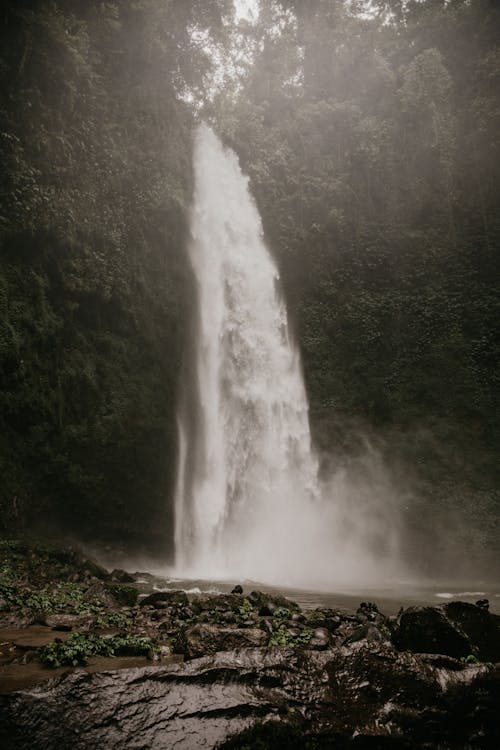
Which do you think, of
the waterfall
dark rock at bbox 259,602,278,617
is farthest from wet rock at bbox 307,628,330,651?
the waterfall

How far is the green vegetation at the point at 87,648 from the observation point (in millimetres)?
3535

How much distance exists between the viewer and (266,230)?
63.5ft

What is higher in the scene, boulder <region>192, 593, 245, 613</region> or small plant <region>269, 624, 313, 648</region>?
boulder <region>192, 593, 245, 613</region>

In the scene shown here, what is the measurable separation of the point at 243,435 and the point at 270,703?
1134 cm

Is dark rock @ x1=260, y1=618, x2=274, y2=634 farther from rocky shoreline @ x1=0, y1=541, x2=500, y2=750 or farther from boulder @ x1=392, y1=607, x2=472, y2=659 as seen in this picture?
boulder @ x1=392, y1=607, x2=472, y2=659

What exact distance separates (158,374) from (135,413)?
1.44 meters

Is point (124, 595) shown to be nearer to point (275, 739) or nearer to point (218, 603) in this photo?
point (218, 603)


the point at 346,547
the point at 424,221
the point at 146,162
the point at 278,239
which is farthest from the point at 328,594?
the point at 424,221

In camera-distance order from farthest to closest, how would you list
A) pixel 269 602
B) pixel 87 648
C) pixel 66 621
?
pixel 269 602
pixel 66 621
pixel 87 648

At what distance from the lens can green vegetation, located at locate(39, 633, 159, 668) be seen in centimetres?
354

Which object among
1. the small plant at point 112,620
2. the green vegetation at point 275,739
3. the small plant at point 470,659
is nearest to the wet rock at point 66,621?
the small plant at point 112,620

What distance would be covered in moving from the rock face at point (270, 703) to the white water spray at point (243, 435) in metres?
7.80

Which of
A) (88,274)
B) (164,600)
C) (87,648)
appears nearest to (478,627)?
(87,648)

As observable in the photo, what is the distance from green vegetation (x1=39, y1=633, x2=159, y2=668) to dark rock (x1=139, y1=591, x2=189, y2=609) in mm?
2007
